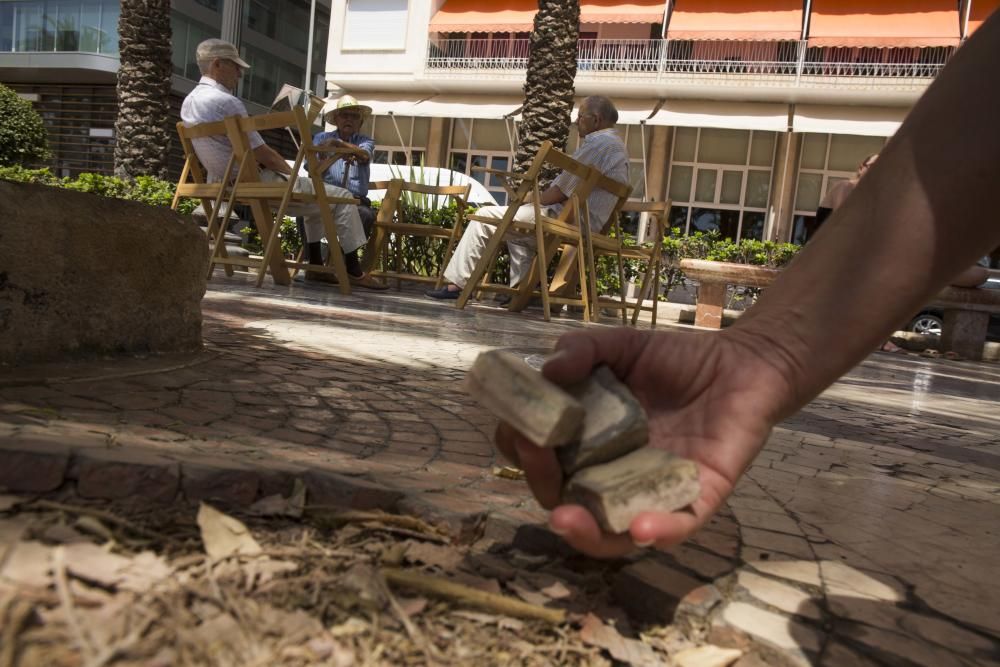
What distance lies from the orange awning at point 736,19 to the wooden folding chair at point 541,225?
13.1m

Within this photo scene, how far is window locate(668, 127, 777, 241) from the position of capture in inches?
729

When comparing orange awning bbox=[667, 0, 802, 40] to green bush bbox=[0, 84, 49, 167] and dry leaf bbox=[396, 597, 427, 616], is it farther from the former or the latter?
dry leaf bbox=[396, 597, 427, 616]

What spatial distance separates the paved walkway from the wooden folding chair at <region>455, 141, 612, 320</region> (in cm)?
273

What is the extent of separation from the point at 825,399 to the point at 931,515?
2048 mm

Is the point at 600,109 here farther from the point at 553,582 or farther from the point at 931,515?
the point at 553,582

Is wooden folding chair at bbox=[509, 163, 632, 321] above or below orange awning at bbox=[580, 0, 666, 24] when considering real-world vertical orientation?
below

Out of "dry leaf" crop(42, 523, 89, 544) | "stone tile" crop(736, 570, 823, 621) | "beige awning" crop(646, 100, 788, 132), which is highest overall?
"beige awning" crop(646, 100, 788, 132)

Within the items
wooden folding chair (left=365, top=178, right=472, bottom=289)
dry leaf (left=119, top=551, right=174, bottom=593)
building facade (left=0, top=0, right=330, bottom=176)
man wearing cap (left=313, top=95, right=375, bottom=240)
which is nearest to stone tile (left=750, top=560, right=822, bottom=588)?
dry leaf (left=119, top=551, right=174, bottom=593)

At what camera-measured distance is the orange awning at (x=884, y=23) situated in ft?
52.4

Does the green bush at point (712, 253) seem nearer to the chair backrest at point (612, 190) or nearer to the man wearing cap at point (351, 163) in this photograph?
the chair backrest at point (612, 190)

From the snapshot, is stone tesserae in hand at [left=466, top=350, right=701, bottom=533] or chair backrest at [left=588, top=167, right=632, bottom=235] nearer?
stone tesserae in hand at [left=466, top=350, right=701, bottom=533]

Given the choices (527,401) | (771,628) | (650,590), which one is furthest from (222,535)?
(771,628)

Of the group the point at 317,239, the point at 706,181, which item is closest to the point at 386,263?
the point at 317,239

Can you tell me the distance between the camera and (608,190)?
620cm
